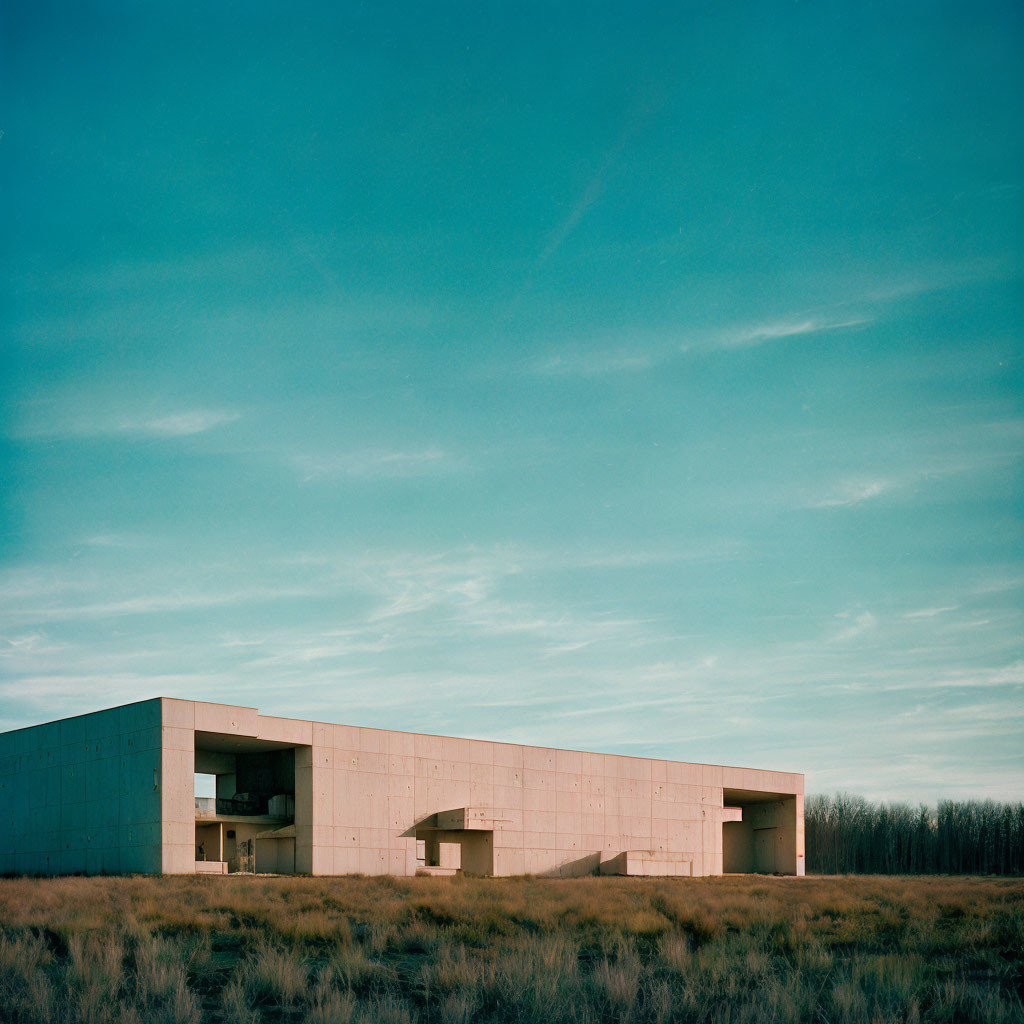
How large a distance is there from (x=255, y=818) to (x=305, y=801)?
8.35ft

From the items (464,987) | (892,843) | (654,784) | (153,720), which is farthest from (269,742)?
(892,843)

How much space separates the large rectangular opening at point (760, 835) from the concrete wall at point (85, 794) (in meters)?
41.0

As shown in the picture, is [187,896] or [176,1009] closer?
[176,1009]

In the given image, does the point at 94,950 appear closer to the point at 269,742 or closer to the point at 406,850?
the point at 269,742

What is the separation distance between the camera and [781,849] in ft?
254

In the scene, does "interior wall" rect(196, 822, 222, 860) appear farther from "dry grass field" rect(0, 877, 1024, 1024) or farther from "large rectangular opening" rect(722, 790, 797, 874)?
"large rectangular opening" rect(722, 790, 797, 874)

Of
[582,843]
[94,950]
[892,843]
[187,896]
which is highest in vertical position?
[94,950]

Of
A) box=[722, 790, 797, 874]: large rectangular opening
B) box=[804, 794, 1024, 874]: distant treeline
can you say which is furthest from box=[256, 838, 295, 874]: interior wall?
box=[804, 794, 1024, 874]: distant treeline

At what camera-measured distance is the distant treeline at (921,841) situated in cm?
10862

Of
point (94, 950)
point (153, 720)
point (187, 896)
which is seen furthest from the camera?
point (153, 720)

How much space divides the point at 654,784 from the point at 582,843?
23.8 ft

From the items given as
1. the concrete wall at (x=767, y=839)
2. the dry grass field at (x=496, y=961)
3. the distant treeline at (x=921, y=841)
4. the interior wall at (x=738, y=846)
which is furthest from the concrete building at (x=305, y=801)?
the distant treeline at (x=921, y=841)

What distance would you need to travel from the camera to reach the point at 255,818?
52.1 m

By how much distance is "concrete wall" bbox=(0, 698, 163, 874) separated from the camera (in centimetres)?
4716
